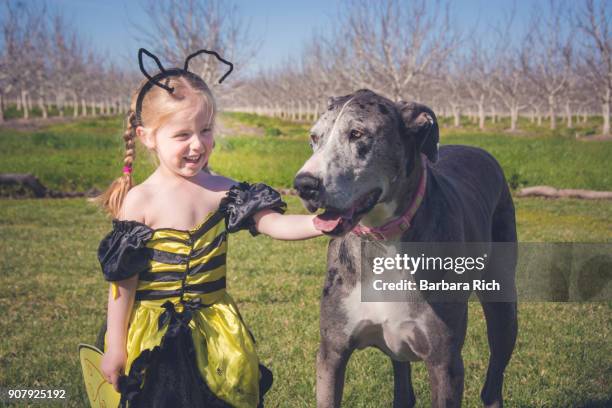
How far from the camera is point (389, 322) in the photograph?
2922mm

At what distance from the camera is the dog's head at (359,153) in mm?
2518

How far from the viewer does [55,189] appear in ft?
48.3

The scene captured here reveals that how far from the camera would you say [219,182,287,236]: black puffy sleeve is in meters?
2.87

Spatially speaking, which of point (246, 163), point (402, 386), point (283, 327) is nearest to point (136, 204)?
point (402, 386)

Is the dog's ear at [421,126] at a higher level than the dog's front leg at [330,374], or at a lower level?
higher

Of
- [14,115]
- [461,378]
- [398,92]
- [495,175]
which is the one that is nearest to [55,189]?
[495,175]

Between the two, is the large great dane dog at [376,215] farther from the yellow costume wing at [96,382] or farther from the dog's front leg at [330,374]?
the yellow costume wing at [96,382]

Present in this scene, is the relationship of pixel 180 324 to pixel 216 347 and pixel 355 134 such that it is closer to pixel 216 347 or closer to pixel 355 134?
pixel 216 347

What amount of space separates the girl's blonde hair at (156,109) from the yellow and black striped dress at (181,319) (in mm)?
211

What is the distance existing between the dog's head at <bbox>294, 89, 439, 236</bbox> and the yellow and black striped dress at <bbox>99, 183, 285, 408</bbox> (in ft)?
1.48

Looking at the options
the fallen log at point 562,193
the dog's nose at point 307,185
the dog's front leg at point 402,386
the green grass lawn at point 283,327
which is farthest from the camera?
the fallen log at point 562,193

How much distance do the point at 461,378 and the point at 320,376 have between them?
698mm

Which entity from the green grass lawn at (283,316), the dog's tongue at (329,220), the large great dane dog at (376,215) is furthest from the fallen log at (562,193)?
the dog's tongue at (329,220)

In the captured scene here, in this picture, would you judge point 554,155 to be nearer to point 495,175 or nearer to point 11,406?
point 495,175
